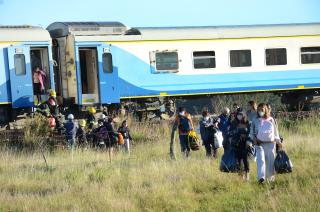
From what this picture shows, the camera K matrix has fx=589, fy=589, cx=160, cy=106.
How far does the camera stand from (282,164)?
10.4 m

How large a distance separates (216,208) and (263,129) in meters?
1.70

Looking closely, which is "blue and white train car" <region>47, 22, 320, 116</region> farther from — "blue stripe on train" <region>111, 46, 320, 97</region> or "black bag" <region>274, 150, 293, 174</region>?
"black bag" <region>274, 150, 293, 174</region>

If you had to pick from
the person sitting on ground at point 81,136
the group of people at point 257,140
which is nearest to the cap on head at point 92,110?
the person sitting on ground at point 81,136

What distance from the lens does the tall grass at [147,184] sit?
32.4ft

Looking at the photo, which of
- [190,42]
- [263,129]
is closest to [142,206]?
[263,129]

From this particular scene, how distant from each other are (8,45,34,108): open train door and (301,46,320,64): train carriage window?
10.7m

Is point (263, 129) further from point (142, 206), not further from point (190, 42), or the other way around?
point (190, 42)

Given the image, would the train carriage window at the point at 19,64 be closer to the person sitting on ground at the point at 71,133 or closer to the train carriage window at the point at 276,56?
the person sitting on ground at the point at 71,133

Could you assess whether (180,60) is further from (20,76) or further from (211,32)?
(20,76)

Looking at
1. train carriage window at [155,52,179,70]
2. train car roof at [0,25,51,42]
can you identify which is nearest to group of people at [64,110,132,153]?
train car roof at [0,25,51,42]

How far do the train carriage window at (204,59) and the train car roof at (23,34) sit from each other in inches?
212

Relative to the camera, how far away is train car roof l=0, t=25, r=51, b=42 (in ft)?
63.6

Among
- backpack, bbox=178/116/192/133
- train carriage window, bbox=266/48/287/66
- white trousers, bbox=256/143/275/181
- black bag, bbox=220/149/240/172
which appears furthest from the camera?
train carriage window, bbox=266/48/287/66

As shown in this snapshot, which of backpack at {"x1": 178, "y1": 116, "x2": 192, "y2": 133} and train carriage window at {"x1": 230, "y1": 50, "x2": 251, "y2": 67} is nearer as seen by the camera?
backpack at {"x1": 178, "y1": 116, "x2": 192, "y2": 133}
